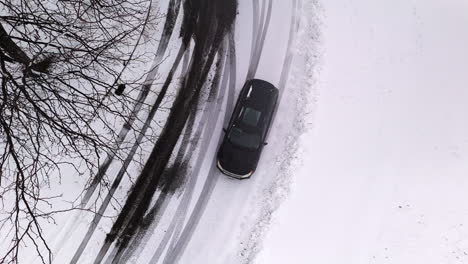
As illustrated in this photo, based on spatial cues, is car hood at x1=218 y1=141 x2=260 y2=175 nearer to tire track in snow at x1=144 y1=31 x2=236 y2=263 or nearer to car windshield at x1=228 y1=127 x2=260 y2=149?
car windshield at x1=228 y1=127 x2=260 y2=149

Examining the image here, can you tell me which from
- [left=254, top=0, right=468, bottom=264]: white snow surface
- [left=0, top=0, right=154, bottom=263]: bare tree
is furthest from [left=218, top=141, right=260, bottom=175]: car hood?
[left=0, top=0, right=154, bottom=263]: bare tree

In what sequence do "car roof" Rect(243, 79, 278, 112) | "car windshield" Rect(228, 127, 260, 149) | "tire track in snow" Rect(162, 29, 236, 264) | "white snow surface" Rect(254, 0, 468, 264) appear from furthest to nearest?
"car roof" Rect(243, 79, 278, 112) → "white snow surface" Rect(254, 0, 468, 264) → "car windshield" Rect(228, 127, 260, 149) → "tire track in snow" Rect(162, 29, 236, 264)

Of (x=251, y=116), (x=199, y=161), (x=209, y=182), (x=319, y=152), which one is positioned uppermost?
(x=251, y=116)

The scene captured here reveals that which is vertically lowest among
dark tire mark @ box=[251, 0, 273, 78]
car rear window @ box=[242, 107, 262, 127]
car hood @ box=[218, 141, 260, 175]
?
car hood @ box=[218, 141, 260, 175]

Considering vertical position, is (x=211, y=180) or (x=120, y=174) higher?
(x=211, y=180)

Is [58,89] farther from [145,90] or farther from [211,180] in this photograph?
[211,180]

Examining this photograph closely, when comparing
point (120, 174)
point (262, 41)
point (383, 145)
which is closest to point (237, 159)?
point (120, 174)
